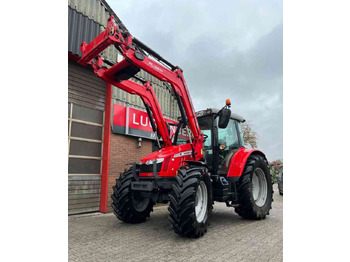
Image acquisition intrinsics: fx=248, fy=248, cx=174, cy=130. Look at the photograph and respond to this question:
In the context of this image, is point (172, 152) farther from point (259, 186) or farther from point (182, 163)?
point (259, 186)

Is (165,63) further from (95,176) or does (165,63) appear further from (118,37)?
(95,176)

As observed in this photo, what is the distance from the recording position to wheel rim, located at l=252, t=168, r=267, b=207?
19.8 ft

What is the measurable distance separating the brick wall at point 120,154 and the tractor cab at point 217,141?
2.52 metres

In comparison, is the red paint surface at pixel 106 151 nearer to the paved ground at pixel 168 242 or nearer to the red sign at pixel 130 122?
the red sign at pixel 130 122

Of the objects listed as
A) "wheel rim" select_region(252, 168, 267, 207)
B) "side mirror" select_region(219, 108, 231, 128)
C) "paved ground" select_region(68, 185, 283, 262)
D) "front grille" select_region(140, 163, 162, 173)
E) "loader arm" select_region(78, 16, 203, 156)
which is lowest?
"paved ground" select_region(68, 185, 283, 262)

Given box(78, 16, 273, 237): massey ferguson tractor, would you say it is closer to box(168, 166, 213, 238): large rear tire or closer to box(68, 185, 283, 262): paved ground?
box(168, 166, 213, 238): large rear tire

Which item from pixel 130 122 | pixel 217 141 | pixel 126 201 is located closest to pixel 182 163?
pixel 217 141

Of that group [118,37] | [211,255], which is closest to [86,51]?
[118,37]

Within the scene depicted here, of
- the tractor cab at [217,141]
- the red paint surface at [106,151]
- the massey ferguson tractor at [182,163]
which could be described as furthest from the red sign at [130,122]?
the massey ferguson tractor at [182,163]

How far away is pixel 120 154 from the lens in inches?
278

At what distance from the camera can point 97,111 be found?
22.8 feet

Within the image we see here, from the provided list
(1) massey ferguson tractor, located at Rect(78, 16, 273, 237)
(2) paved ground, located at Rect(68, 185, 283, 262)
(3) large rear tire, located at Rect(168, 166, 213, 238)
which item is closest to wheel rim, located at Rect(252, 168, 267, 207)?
(1) massey ferguson tractor, located at Rect(78, 16, 273, 237)

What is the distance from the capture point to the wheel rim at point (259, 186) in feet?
19.8

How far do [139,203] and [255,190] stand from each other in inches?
112
